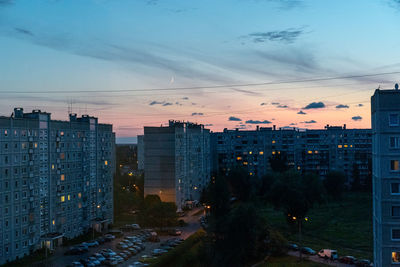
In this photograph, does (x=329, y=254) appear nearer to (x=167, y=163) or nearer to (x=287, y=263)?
(x=287, y=263)

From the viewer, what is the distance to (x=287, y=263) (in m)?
41.3

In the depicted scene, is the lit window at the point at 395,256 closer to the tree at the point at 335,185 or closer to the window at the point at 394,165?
the window at the point at 394,165

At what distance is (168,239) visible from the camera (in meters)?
55.4

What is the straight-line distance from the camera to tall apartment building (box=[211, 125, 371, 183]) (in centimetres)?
10688

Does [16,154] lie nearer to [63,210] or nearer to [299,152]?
[63,210]

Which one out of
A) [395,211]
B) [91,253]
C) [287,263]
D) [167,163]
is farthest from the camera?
[167,163]

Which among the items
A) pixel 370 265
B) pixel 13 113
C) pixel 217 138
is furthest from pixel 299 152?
pixel 13 113

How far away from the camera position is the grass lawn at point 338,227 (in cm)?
4881

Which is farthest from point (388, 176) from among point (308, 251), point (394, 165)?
point (308, 251)

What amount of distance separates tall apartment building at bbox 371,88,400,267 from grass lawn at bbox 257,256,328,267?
489 inches

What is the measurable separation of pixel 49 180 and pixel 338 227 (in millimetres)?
40803

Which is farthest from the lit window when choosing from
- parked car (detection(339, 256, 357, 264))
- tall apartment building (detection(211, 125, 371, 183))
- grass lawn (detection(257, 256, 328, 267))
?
tall apartment building (detection(211, 125, 371, 183))

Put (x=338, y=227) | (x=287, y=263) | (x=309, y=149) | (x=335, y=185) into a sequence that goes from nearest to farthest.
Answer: (x=287, y=263) → (x=338, y=227) → (x=335, y=185) → (x=309, y=149)

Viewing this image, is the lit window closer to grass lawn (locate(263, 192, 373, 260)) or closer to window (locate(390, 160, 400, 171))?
window (locate(390, 160, 400, 171))
